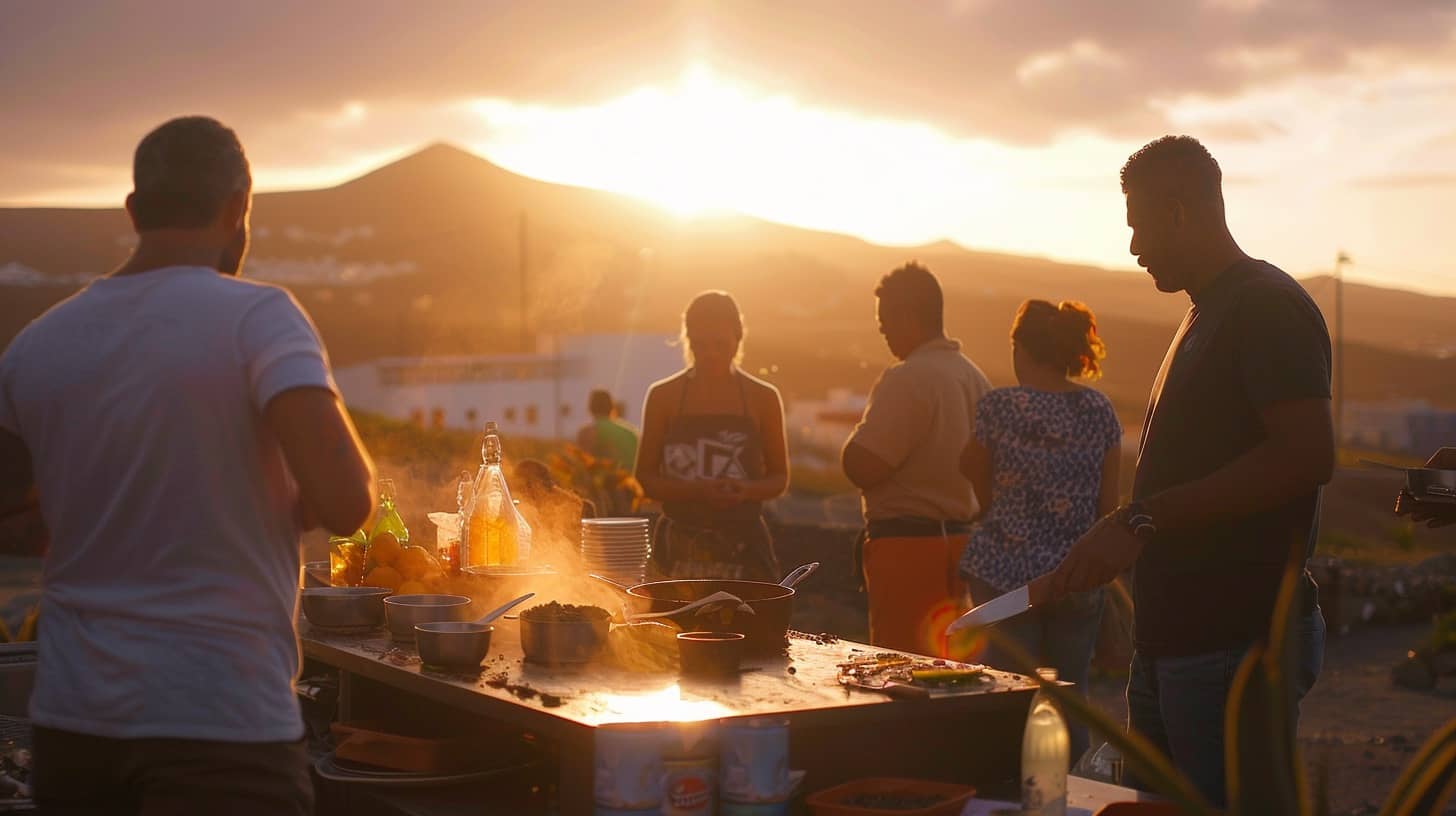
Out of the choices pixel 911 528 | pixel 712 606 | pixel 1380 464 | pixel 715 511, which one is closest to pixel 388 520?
pixel 715 511

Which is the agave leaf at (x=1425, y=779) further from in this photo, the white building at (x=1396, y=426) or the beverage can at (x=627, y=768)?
the white building at (x=1396, y=426)

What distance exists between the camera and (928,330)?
17.3ft

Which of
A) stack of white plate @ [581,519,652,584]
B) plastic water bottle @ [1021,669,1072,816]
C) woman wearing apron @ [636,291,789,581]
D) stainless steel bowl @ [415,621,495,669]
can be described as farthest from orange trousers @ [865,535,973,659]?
plastic water bottle @ [1021,669,1072,816]

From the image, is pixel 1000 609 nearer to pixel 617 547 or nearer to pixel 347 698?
pixel 347 698

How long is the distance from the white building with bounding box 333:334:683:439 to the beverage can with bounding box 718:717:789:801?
49.6 m

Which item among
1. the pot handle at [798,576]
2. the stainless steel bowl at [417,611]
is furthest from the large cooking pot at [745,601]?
the stainless steel bowl at [417,611]

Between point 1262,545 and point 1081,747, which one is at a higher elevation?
point 1262,545

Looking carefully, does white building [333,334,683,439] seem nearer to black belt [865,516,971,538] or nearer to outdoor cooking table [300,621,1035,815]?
black belt [865,516,971,538]

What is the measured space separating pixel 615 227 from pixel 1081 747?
135631 mm

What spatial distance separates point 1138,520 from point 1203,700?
0.44 metres

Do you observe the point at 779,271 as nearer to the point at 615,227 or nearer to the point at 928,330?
the point at 615,227

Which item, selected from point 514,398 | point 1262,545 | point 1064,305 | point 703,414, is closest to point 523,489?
point 703,414

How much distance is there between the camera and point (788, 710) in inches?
103

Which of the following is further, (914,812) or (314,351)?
(914,812)
